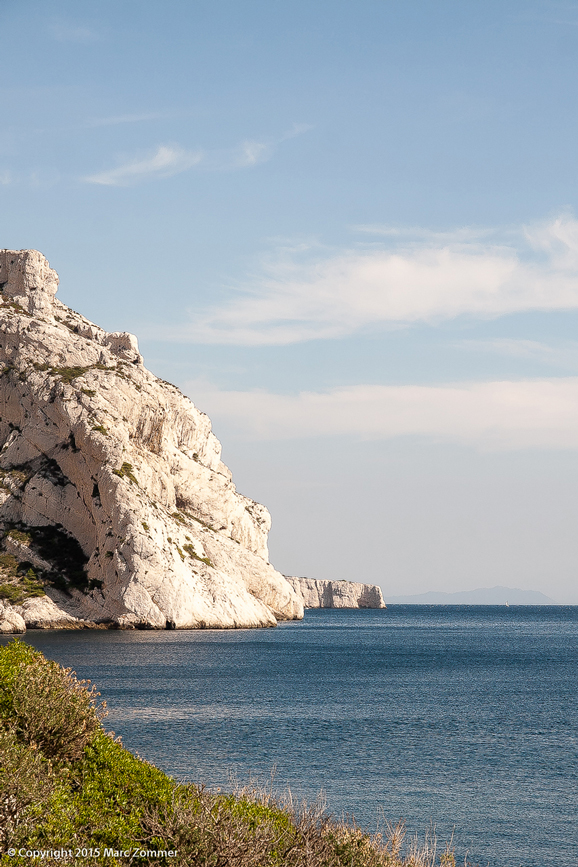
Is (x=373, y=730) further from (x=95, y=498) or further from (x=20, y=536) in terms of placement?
(x=20, y=536)

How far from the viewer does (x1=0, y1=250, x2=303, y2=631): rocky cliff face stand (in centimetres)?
8338

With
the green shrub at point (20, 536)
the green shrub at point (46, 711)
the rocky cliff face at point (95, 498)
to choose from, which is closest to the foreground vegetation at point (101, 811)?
the green shrub at point (46, 711)

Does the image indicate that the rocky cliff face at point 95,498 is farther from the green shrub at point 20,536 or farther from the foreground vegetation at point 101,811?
the foreground vegetation at point 101,811

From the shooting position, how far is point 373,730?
117 ft

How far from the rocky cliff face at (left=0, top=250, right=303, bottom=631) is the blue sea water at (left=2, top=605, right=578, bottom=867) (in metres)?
11.3

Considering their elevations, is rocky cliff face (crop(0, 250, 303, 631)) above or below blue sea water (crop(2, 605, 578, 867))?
above

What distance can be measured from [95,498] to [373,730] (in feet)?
193

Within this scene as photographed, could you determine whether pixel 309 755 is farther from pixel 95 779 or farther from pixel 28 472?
pixel 28 472

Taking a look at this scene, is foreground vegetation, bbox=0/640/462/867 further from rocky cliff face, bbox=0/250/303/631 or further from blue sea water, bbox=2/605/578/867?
rocky cliff face, bbox=0/250/303/631

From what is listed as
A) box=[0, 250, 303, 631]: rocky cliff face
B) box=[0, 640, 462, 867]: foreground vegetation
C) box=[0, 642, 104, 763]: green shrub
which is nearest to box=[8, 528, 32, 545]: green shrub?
box=[0, 250, 303, 631]: rocky cliff face

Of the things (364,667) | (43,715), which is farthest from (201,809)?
(364,667)

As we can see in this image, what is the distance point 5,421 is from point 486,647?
217ft

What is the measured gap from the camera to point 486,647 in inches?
3868

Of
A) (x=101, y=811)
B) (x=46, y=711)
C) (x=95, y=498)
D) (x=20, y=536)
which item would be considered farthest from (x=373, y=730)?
(x=20, y=536)
